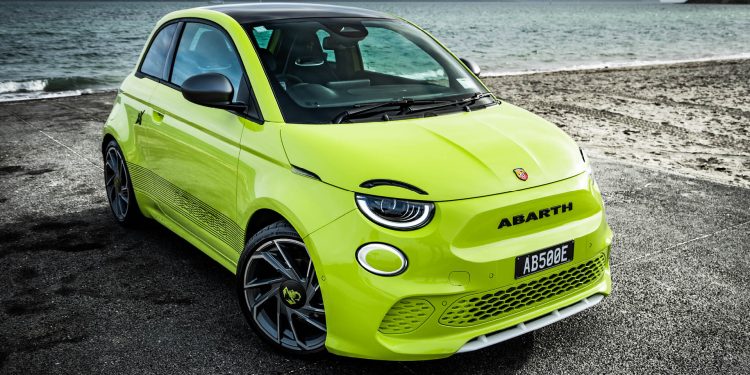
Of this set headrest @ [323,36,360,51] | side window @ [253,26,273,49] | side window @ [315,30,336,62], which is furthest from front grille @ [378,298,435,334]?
headrest @ [323,36,360,51]

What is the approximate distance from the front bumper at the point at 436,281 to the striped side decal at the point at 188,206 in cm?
90

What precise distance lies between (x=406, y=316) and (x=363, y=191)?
0.56m

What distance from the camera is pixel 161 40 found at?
193 inches

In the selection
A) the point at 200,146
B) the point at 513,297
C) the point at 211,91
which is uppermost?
the point at 211,91

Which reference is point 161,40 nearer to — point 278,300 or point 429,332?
point 278,300

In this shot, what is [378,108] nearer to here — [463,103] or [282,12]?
[463,103]

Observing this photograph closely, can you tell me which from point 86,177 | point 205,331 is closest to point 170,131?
point 205,331

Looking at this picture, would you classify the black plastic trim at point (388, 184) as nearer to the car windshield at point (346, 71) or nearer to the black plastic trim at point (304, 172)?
the black plastic trim at point (304, 172)

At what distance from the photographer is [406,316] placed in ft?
9.58

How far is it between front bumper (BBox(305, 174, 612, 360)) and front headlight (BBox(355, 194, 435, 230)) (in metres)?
0.03

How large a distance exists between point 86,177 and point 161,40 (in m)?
2.61

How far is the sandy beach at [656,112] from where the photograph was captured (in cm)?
812

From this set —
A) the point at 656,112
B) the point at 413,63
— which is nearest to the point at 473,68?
the point at 413,63

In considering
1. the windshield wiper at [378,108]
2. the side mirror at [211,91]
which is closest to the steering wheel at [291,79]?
the side mirror at [211,91]
